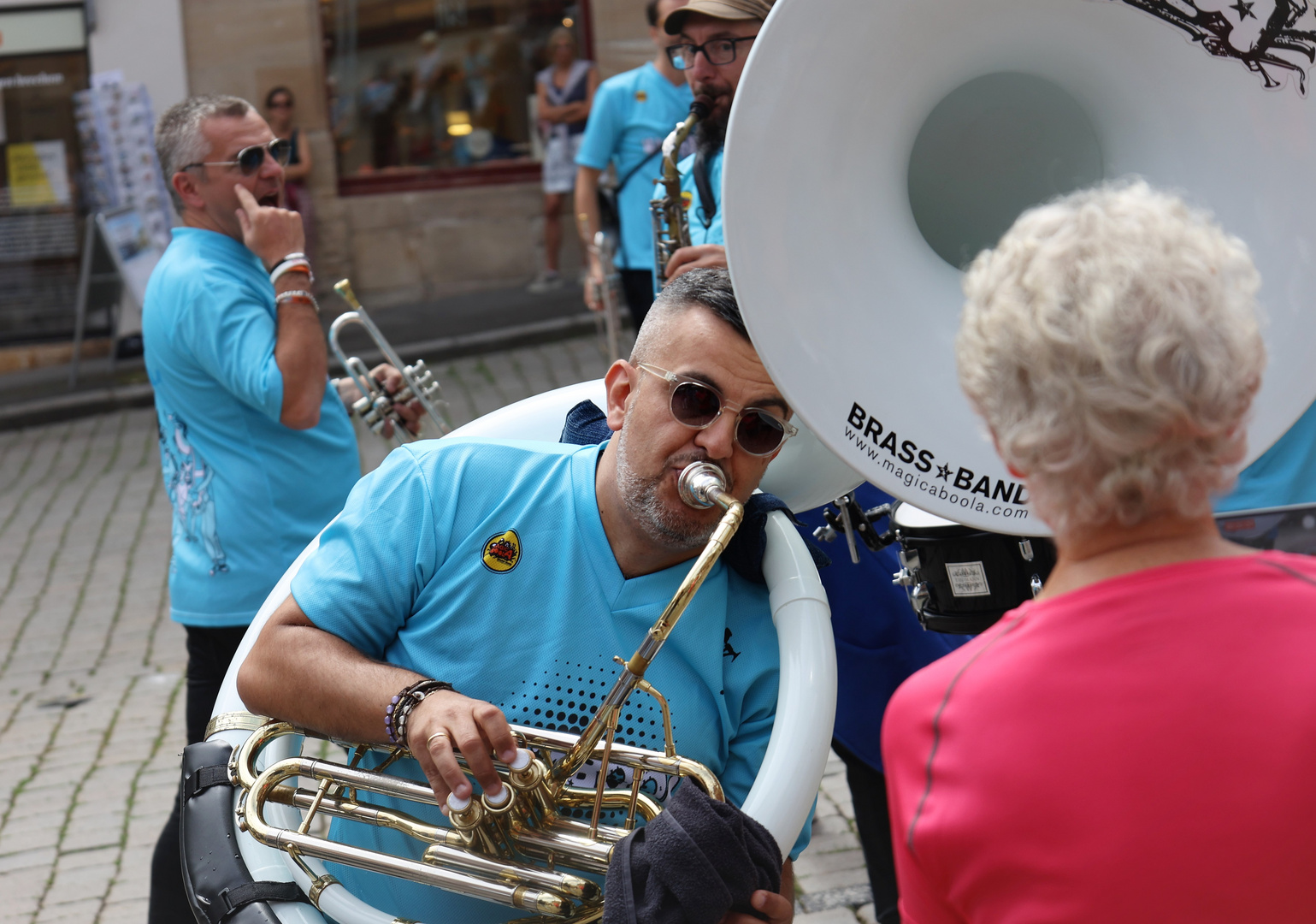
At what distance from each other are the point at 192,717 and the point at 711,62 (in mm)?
1758

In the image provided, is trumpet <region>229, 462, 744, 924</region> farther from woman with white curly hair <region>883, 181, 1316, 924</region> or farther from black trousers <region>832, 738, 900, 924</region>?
black trousers <region>832, 738, 900, 924</region>

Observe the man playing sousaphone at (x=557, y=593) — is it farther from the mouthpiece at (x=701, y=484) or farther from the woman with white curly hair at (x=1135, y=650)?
the woman with white curly hair at (x=1135, y=650)

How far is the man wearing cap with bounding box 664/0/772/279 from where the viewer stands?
283cm

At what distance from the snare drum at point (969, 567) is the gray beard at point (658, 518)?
0.36m

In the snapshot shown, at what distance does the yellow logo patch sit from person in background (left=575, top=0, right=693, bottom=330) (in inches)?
129

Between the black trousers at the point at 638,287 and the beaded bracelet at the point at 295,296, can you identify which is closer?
the beaded bracelet at the point at 295,296

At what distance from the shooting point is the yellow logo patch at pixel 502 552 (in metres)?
1.87

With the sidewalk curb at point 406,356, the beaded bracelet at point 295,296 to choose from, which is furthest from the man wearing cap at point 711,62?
the sidewalk curb at point 406,356

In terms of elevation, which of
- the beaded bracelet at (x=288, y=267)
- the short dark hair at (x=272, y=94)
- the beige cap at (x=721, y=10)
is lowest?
the beaded bracelet at (x=288, y=267)

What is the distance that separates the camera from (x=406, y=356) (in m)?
8.36

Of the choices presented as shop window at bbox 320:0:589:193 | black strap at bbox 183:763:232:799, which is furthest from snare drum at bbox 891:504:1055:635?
shop window at bbox 320:0:589:193

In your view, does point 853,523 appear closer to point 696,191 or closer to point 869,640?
point 869,640

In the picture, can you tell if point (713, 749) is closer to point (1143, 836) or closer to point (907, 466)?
point (907, 466)

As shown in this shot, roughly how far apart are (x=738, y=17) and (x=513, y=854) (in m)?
1.86
